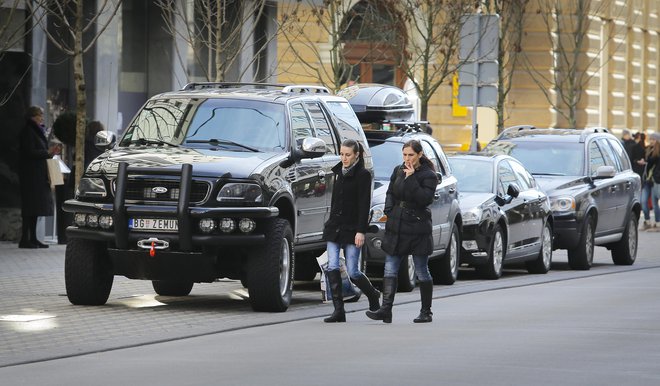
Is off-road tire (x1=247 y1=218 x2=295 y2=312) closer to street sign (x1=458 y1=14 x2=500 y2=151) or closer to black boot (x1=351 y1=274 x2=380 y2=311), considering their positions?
black boot (x1=351 y1=274 x2=380 y2=311)

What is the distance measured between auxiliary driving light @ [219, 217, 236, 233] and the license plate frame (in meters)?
0.40

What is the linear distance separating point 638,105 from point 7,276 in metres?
35.7

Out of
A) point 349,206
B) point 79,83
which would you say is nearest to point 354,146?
point 349,206

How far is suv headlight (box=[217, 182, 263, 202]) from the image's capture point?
1573 centimetres

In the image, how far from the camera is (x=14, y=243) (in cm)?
2517

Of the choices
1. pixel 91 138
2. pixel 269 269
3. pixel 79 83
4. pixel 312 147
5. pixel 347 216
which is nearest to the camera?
pixel 347 216

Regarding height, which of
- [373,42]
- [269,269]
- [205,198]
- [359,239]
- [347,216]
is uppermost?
[373,42]

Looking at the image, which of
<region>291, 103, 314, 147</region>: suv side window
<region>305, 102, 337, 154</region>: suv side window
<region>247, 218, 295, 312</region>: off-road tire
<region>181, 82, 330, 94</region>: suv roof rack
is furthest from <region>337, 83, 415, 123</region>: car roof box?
<region>247, 218, 295, 312</region>: off-road tire

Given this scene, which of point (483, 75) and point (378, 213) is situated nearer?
point (378, 213)

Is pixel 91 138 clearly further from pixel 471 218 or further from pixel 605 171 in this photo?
pixel 605 171

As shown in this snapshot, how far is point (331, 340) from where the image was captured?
44.9 feet

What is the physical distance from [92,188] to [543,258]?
873 centimetres

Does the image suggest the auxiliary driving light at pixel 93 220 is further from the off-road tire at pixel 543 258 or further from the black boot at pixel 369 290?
the off-road tire at pixel 543 258

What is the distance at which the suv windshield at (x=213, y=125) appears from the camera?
55.2 feet
